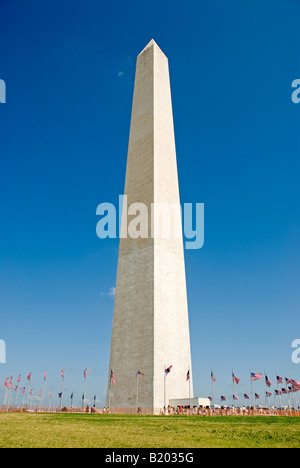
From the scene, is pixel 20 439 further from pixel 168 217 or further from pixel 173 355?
pixel 168 217

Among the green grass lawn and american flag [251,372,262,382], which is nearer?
the green grass lawn

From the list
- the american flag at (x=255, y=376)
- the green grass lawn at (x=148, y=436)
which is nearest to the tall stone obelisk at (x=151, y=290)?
the american flag at (x=255, y=376)

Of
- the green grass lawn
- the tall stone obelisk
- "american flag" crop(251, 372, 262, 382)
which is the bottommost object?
the green grass lawn

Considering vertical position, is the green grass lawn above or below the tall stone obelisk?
below

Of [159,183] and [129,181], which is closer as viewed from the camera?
[159,183]

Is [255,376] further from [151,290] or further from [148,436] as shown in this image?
[148,436]

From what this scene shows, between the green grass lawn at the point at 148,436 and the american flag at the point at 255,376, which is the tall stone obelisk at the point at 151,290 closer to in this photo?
the american flag at the point at 255,376

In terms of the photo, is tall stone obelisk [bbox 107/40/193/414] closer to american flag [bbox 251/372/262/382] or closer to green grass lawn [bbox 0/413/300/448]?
american flag [bbox 251/372/262/382]

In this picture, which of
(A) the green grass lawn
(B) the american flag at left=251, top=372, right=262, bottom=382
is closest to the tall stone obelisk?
(B) the american flag at left=251, top=372, right=262, bottom=382
